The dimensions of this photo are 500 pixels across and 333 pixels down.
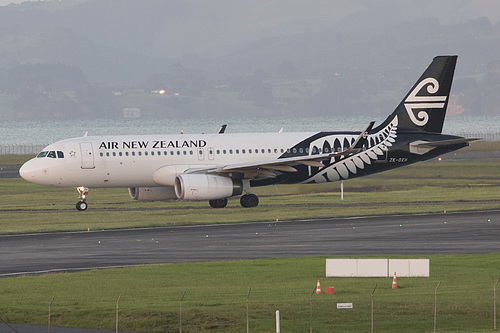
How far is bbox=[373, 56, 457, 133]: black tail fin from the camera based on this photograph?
59.8 metres

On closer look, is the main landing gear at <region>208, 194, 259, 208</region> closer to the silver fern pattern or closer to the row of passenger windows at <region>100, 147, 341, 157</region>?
the row of passenger windows at <region>100, 147, 341, 157</region>

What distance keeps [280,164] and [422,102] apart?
10.8m

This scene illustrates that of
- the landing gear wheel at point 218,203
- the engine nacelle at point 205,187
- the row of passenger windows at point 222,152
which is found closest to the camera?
the engine nacelle at point 205,187

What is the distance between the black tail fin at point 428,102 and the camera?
59812 mm

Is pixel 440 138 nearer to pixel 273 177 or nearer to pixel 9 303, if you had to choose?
pixel 273 177

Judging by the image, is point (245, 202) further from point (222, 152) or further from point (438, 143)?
point (438, 143)

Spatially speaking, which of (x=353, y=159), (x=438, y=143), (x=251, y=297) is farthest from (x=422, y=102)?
(x=251, y=297)

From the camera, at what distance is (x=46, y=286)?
3144 centimetres

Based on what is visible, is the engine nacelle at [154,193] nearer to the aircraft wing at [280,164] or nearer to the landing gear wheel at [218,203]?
the aircraft wing at [280,164]

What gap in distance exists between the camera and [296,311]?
1053 inches

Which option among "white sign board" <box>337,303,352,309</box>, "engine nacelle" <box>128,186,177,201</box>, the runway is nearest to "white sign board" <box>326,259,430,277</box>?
the runway

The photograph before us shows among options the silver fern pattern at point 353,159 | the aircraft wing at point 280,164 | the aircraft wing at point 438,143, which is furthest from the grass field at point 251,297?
the aircraft wing at point 438,143

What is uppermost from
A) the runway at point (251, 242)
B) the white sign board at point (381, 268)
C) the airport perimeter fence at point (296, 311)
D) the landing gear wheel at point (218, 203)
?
the landing gear wheel at point (218, 203)

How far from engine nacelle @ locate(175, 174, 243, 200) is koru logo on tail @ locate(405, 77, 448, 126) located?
12036 millimetres
